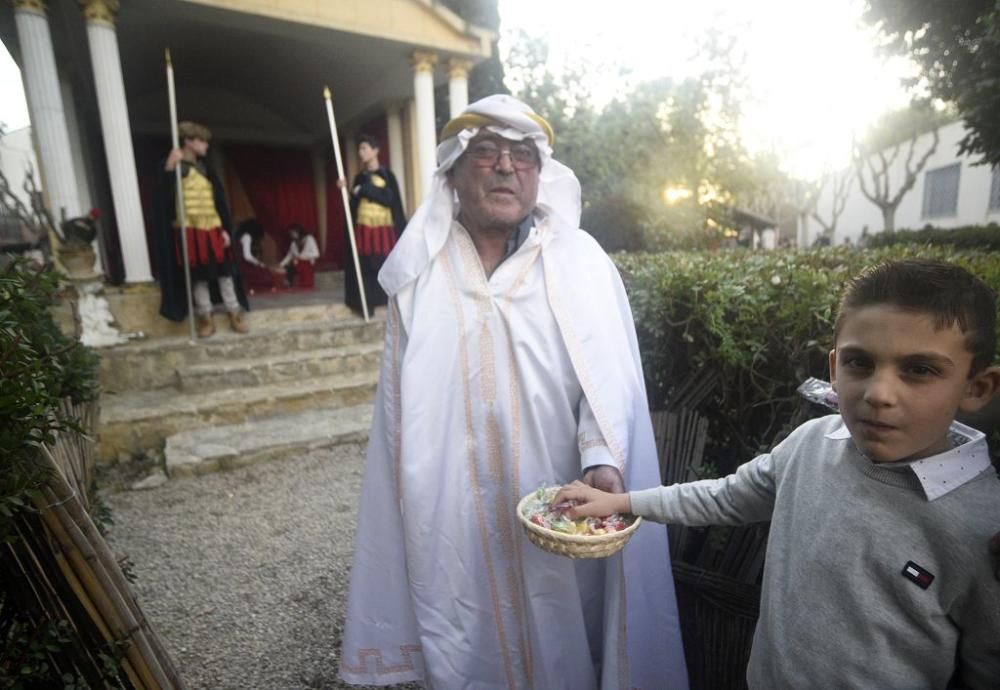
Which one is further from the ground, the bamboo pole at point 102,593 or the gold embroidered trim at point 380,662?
the bamboo pole at point 102,593

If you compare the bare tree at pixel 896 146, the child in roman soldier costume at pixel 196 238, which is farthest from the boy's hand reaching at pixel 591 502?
the bare tree at pixel 896 146

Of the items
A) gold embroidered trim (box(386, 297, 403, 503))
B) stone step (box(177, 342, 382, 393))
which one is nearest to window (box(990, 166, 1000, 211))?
stone step (box(177, 342, 382, 393))

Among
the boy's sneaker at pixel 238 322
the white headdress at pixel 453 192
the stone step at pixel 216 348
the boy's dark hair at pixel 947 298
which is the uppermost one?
the white headdress at pixel 453 192

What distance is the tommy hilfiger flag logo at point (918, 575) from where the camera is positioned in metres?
0.94

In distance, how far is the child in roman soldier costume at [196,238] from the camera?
579 centimetres

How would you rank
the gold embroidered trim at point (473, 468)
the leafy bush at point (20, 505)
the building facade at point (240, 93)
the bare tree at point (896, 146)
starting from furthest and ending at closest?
the bare tree at point (896, 146), the building facade at point (240, 93), the gold embroidered trim at point (473, 468), the leafy bush at point (20, 505)

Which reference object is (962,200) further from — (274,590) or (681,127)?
(274,590)

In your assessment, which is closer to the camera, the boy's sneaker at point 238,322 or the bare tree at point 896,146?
the boy's sneaker at point 238,322

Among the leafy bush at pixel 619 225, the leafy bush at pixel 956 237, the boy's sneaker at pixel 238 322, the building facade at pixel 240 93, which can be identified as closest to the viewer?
the building facade at pixel 240 93

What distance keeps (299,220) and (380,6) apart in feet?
18.0

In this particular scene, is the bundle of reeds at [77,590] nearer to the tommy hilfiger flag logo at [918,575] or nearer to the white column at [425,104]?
the tommy hilfiger flag logo at [918,575]

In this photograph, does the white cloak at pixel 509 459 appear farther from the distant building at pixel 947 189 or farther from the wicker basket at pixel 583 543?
the distant building at pixel 947 189

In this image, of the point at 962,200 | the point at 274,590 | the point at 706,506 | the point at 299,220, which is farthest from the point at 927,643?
the point at 962,200

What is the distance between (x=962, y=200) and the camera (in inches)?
888
